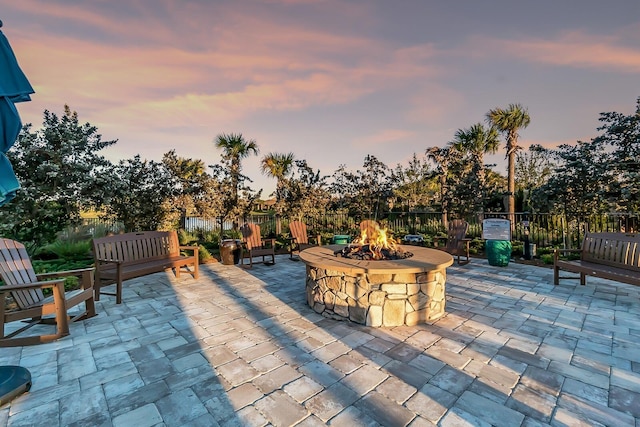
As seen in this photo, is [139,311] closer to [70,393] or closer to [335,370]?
[70,393]

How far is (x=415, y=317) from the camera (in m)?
3.49

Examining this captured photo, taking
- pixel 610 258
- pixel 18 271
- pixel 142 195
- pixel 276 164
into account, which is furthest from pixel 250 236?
pixel 276 164

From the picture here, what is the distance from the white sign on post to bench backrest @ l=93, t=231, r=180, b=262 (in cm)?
705

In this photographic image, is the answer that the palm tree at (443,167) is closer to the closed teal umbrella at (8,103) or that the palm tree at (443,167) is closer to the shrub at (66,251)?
the closed teal umbrella at (8,103)

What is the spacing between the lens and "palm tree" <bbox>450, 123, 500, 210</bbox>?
28.5ft

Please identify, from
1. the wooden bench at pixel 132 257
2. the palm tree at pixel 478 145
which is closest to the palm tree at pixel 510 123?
the palm tree at pixel 478 145

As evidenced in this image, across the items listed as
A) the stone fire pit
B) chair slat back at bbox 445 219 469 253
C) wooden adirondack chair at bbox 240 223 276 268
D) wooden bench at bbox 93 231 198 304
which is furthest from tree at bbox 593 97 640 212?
wooden bench at bbox 93 231 198 304

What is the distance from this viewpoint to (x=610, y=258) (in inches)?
181

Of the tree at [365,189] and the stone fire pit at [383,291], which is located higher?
the tree at [365,189]

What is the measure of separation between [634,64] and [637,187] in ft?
8.98

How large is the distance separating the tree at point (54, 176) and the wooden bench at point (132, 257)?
3002 mm

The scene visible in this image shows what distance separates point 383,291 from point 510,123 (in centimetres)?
1405

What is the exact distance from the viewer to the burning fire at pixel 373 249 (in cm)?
411

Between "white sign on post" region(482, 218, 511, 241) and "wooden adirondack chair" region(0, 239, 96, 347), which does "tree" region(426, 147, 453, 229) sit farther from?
"wooden adirondack chair" region(0, 239, 96, 347)
